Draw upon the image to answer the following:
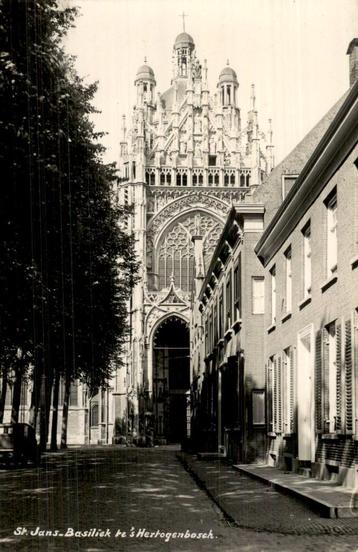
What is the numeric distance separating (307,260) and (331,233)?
7.96ft

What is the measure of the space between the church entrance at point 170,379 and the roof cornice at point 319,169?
49274 millimetres

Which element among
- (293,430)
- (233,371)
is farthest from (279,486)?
(233,371)

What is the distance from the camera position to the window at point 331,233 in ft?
54.6

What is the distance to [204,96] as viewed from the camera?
Answer: 82375 millimetres

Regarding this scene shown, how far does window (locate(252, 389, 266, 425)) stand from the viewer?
25.0 meters

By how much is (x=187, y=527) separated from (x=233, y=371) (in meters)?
17.1

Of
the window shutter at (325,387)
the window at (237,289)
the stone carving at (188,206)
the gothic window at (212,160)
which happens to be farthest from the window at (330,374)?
the gothic window at (212,160)

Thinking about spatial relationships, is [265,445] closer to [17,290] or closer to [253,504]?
[17,290]

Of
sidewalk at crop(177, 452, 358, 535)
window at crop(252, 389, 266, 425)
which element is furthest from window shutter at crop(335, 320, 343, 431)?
window at crop(252, 389, 266, 425)

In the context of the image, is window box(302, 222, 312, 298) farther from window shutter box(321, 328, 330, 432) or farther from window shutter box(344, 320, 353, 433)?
window shutter box(344, 320, 353, 433)

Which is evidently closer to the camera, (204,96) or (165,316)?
(165,316)

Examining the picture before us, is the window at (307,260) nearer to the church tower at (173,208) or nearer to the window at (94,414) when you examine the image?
the church tower at (173,208)

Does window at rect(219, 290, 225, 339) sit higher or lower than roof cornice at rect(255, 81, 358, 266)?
lower

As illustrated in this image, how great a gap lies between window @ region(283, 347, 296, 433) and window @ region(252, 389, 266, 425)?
359cm
